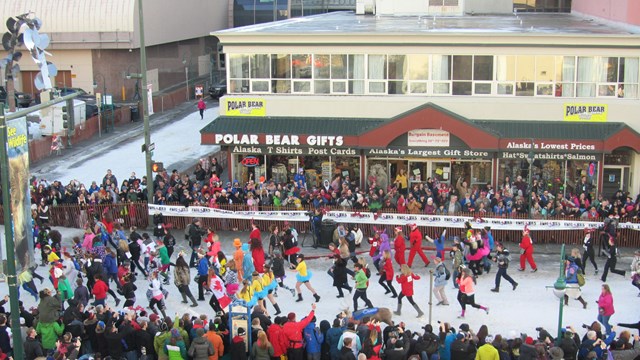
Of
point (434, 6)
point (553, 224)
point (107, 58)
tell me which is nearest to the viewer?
point (553, 224)

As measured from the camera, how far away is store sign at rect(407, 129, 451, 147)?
29594 mm

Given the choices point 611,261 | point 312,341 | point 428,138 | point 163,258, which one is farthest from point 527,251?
point 163,258

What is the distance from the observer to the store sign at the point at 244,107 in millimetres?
30844

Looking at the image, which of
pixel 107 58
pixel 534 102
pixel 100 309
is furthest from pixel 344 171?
pixel 107 58

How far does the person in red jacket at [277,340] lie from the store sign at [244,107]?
50.6 ft

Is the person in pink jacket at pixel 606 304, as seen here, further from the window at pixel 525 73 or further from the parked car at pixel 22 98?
the parked car at pixel 22 98

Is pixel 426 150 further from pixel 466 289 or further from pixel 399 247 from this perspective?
pixel 466 289

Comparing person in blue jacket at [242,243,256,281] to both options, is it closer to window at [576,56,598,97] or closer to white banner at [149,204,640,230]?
white banner at [149,204,640,230]

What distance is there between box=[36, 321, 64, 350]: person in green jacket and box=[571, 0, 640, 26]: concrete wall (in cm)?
2548

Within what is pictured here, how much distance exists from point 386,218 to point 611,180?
9089 millimetres

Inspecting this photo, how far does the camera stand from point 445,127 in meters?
29.3

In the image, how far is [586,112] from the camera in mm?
29125

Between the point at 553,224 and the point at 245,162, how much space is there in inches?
460

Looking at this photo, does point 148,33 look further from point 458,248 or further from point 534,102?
point 458,248
